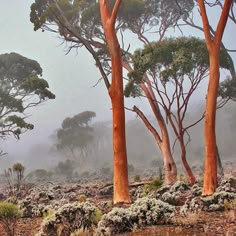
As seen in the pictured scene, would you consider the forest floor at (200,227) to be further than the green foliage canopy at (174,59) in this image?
No

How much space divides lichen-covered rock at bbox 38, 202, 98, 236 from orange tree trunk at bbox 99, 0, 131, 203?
10.1 feet

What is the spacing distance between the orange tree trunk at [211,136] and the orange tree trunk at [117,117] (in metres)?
2.35

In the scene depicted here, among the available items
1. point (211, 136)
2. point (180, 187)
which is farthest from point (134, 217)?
point (180, 187)

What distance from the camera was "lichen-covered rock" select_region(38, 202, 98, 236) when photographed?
694cm

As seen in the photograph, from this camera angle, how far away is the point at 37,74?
28000 millimetres

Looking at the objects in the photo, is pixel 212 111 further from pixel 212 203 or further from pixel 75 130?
pixel 75 130

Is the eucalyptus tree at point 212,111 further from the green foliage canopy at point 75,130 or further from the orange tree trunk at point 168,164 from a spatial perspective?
the green foliage canopy at point 75,130

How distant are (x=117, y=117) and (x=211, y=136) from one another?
283 centimetres

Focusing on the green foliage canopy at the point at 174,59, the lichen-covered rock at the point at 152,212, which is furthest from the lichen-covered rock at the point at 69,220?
the green foliage canopy at the point at 174,59

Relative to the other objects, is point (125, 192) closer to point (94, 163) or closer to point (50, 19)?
point (50, 19)

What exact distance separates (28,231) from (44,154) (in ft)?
331

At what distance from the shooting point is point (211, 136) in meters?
10.6

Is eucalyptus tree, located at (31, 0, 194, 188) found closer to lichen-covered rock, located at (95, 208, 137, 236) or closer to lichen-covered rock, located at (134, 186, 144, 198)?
lichen-covered rock, located at (134, 186, 144, 198)

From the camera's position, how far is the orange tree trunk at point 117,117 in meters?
10.6
